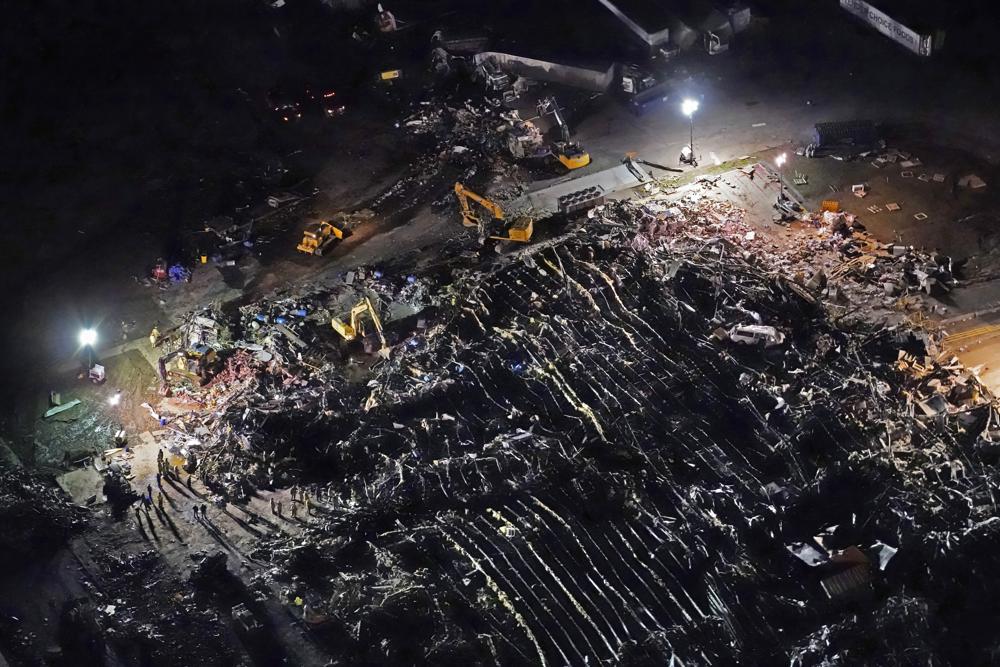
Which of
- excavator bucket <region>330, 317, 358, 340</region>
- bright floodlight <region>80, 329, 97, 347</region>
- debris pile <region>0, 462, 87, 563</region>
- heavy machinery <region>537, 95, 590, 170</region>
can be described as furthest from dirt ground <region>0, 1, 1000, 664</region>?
excavator bucket <region>330, 317, 358, 340</region>

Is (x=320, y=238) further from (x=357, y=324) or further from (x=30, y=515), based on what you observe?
(x=30, y=515)

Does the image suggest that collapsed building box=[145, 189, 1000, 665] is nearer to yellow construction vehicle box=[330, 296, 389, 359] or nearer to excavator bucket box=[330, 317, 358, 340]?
yellow construction vehicle box=[330, 296, 389, 359]

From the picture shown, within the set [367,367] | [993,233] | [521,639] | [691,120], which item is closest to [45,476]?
[367,367]

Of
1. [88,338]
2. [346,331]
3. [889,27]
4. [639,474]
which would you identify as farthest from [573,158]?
[88,338]

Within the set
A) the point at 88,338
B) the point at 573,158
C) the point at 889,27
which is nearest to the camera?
the point at 88,338

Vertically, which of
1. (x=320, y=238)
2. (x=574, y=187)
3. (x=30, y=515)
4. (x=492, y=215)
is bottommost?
(x=30, y=515)

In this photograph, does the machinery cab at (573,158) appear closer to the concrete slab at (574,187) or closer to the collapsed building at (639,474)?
the concrete slab at (574,187)
